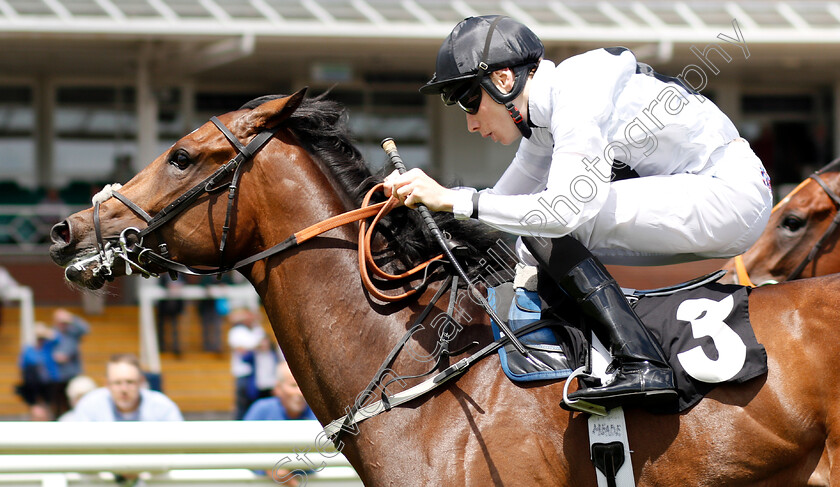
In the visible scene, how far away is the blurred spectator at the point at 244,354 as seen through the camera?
7.33 metres

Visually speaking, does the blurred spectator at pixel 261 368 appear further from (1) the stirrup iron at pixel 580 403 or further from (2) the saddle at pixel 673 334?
(1) the stirrup iron at pixel 580 403

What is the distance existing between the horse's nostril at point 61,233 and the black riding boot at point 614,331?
1618mm

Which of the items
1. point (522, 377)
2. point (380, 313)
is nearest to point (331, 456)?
point (380, 313)

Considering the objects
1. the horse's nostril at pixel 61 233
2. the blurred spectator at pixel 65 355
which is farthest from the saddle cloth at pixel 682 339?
the blurred spectator at pixel 65 355

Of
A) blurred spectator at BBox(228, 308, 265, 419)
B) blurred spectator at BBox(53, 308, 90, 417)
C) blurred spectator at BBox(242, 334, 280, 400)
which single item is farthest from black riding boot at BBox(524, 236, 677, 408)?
blurred spectator at BBox(53, 308, 90, 417)

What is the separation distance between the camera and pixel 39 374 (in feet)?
26.8

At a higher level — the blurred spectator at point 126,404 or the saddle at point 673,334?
the blurred spectator at point 126,404

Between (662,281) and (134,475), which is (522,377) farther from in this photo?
(662,281)

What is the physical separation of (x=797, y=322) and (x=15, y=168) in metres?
14.1

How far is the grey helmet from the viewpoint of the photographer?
2.57 meters

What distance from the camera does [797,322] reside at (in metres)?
2.43

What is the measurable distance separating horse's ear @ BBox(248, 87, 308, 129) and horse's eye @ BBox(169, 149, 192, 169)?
246mm

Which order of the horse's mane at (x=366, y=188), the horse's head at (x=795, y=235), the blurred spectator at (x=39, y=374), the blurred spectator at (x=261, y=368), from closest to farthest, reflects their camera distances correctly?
1. the horse's mane at (x=366, y=188)
2. the horse's head at (x=795, y=235)
3. the blurred spectator at (x=261, y=368)
4. the blurred spectator at (x=39, y=374)

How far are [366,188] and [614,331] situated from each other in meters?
1.01
